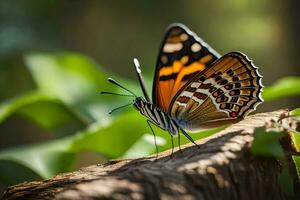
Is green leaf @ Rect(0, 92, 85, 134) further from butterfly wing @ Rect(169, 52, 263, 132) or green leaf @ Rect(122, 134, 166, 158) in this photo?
butterfly wing @ Rect(169, 52, 263, 132)

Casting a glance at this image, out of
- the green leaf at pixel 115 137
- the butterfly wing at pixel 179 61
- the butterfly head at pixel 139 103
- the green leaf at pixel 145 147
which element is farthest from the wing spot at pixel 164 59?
the green leaf at pixel 115 137

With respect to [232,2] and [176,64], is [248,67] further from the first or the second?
[232,2]

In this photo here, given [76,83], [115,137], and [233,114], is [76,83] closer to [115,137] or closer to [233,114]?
[115,137]

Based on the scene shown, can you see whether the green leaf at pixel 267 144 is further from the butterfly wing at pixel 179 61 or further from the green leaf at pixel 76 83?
the green leaf at pixel 76 83

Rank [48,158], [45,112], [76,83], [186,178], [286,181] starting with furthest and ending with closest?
[76,83] < [45,112] < [48,158] < [286,181] < [186,178]

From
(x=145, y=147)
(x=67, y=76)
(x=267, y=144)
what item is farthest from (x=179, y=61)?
(x=67, y=76)

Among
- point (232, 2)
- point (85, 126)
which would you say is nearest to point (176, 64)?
point (85, 126)
